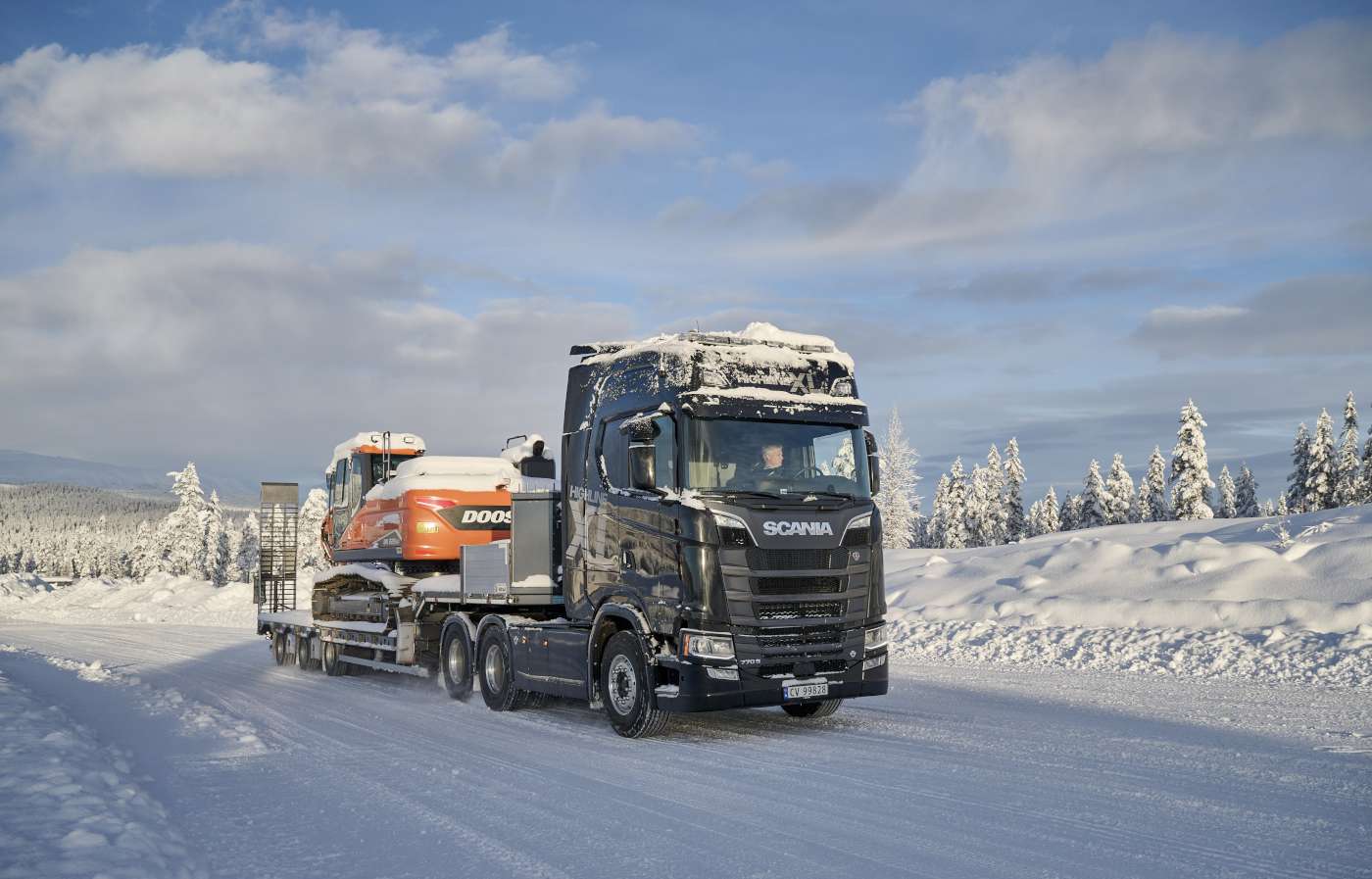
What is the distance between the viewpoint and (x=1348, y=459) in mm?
67250

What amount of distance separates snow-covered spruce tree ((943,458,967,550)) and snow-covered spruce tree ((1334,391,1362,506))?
2425cm

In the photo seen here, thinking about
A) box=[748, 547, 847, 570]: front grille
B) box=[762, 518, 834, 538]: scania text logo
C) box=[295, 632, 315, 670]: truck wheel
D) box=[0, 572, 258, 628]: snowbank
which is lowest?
box=[0, 572, 258, 628]: snowbank

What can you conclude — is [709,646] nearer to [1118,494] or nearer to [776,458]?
[776,458]

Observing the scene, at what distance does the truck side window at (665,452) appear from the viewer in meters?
10.4

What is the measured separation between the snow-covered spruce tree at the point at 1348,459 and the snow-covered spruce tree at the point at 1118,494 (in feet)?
43.0

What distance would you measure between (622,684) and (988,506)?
71.6 m

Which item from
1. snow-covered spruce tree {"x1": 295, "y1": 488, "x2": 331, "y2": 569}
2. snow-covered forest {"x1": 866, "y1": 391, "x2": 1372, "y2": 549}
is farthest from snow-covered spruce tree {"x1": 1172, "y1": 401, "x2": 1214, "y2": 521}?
snow-covered spruce tree {"x1": 295, "y1": 488, "x2": 331, "y2": 569}

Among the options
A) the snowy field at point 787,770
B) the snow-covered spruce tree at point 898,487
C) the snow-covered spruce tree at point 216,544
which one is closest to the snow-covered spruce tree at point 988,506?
the snow-covered spruce tree at point 898,487

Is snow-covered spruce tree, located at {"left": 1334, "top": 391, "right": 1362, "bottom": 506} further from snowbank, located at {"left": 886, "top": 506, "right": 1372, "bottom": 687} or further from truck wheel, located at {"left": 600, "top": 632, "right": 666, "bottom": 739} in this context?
truck wheel, located at {"left": 600, "top": 632, "right": 666, "bottom": 739}

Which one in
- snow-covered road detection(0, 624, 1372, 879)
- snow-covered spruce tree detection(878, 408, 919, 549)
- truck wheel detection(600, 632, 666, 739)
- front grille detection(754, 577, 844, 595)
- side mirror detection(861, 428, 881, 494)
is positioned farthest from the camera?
snow-covered spruce tree detection(878, 408, 919, 549)

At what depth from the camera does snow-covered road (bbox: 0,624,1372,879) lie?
20.2ft

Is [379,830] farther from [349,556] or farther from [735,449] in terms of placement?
[349,556]

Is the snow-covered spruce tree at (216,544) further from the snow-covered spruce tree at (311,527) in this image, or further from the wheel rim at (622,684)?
the wheel rim at (622,684)

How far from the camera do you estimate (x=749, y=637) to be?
10008mm
